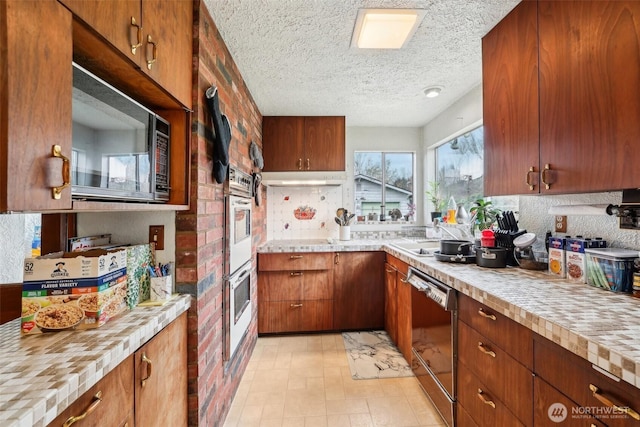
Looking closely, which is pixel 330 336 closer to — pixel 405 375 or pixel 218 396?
pixel 405 375

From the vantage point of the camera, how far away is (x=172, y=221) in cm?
138

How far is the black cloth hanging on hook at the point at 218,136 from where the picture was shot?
1.51m

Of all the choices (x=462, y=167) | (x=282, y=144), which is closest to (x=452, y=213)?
(x=462, y=167)

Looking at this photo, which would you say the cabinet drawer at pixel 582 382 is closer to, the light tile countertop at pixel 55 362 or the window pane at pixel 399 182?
the light tile countertop at pixel 55 362

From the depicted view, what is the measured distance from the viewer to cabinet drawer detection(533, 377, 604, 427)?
2.70 feet

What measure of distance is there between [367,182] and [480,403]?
2.73 meters

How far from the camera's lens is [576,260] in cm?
140

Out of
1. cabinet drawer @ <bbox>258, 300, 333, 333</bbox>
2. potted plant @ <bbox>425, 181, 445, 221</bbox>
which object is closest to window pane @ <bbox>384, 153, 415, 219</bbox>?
potted plant @ <bbox>425, 181, 445, 221</bbox>

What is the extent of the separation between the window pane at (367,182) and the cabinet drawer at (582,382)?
277 centimetres

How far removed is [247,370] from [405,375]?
1.22 meters

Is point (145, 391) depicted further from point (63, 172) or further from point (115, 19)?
point (115, 19)

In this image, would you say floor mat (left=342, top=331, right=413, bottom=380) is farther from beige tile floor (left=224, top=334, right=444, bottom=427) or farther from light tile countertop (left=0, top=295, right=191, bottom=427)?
light tile countertop (left=0, top=295, right=191, bottom=427)

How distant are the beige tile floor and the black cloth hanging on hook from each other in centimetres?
146

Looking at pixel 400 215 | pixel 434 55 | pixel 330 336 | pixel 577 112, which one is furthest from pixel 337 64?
pixel 330 336
